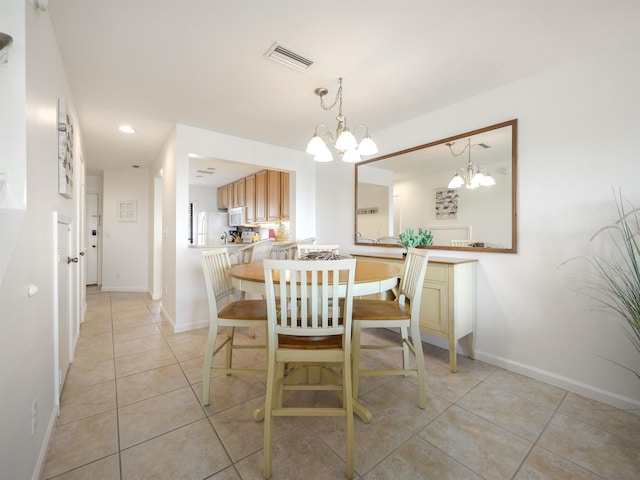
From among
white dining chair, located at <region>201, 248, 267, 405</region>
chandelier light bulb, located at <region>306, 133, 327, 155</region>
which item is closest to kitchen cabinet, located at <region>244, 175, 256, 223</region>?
white dining chair, located at <region>201, 248, 267, 405</region>

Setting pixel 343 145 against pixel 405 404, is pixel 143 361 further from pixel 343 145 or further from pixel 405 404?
pixel 343 145

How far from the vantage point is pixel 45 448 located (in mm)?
1316

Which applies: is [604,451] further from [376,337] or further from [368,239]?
[368,239]

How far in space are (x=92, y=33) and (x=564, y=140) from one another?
3.10 m

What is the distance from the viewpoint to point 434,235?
2.70 metres

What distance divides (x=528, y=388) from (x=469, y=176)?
1679mm

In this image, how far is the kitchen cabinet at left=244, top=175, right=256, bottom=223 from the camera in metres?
5.12

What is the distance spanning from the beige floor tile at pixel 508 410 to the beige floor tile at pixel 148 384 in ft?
6.31

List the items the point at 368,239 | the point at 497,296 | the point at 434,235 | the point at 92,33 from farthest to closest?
the point at 368,239, the point at 434,235, the point at 497,296, the point at 92,33

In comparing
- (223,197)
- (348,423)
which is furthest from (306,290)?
(223,197)

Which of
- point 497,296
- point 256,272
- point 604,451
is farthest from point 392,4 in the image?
point 604,451

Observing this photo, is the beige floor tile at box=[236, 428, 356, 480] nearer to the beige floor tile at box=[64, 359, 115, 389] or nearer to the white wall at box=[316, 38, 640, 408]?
the beige floor tile at box=[64, 359, 115, 389]

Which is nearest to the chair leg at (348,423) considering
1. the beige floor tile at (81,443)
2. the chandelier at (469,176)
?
the beige floor tile at (81,443)

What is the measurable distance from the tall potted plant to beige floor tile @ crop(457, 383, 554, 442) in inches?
23.8
